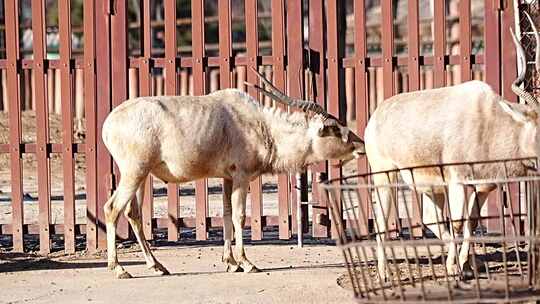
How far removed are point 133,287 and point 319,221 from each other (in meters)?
2.61

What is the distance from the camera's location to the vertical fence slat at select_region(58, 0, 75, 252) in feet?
38.1

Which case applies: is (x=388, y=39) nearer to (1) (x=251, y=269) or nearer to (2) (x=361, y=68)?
(2) (x=361, y=68)

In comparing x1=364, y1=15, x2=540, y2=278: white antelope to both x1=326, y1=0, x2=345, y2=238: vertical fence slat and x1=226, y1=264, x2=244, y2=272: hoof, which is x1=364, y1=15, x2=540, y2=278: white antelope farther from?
x1=326, y1=0, x2=345, y2=238: vertical fence slat

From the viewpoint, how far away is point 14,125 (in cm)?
1177

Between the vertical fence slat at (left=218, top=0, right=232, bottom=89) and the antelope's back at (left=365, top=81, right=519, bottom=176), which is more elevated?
the vertical fence slat at (left=218, top=0, right=232, bottom=89)

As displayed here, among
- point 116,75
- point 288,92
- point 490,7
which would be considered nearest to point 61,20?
point 116,75

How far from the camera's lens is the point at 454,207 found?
9.28 metres

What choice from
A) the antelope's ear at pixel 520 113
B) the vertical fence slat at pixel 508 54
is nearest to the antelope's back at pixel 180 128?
the antelope's ear at pixel 520 113

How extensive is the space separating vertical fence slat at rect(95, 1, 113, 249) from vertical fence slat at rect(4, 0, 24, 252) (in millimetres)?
818

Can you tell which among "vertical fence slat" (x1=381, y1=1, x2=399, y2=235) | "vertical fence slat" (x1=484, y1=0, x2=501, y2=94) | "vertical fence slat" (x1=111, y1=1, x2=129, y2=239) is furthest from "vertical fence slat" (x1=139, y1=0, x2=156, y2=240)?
"vertical fence slat" (x1=484, y1=0, x2=501, y2=94)

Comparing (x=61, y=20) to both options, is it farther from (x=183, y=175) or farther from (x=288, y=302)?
(x=288, y=302)

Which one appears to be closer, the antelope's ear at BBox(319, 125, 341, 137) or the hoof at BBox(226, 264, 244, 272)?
the hoof at BBox(226, 264, 244, 272)

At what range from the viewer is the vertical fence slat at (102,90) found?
1159cm

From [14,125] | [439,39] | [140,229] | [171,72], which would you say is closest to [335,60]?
[439,39]
